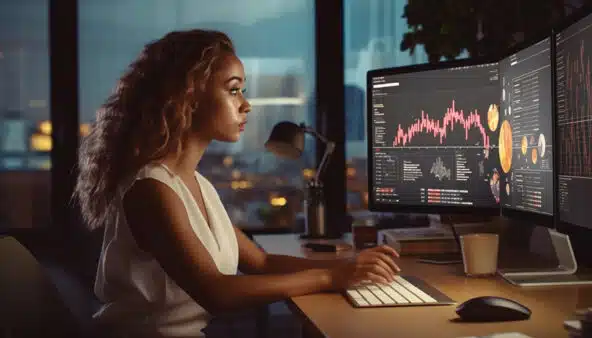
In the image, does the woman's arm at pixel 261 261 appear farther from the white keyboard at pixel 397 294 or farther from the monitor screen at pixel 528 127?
the monitor screen at pixel 528 127

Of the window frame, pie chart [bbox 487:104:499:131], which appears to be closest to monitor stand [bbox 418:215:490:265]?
pie chart [bbox 487:104:499:131]

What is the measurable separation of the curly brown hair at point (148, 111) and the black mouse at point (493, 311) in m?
A: 0.70

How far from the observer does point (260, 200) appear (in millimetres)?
3557

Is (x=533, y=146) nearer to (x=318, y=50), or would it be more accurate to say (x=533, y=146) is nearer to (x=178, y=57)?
(x=178, y=57)

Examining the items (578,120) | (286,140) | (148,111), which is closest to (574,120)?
(578,120)

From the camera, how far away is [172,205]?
1463 millimetres

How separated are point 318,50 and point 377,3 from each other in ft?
1.16

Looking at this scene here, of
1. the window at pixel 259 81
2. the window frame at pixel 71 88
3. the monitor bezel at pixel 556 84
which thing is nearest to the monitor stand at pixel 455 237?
the monitor bezel at pixel 556 84

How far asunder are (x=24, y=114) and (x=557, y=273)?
97.1 inches

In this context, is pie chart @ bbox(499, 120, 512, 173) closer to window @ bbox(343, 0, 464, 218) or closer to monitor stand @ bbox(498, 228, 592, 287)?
monitor stand @ bbox(498, 228, 592, 287)

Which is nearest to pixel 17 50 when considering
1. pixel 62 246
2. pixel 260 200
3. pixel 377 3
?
pixel 62 246

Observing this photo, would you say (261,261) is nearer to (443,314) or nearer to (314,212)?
(443,314)

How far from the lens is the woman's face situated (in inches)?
64.8

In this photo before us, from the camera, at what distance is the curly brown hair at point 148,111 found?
158 centimetres
